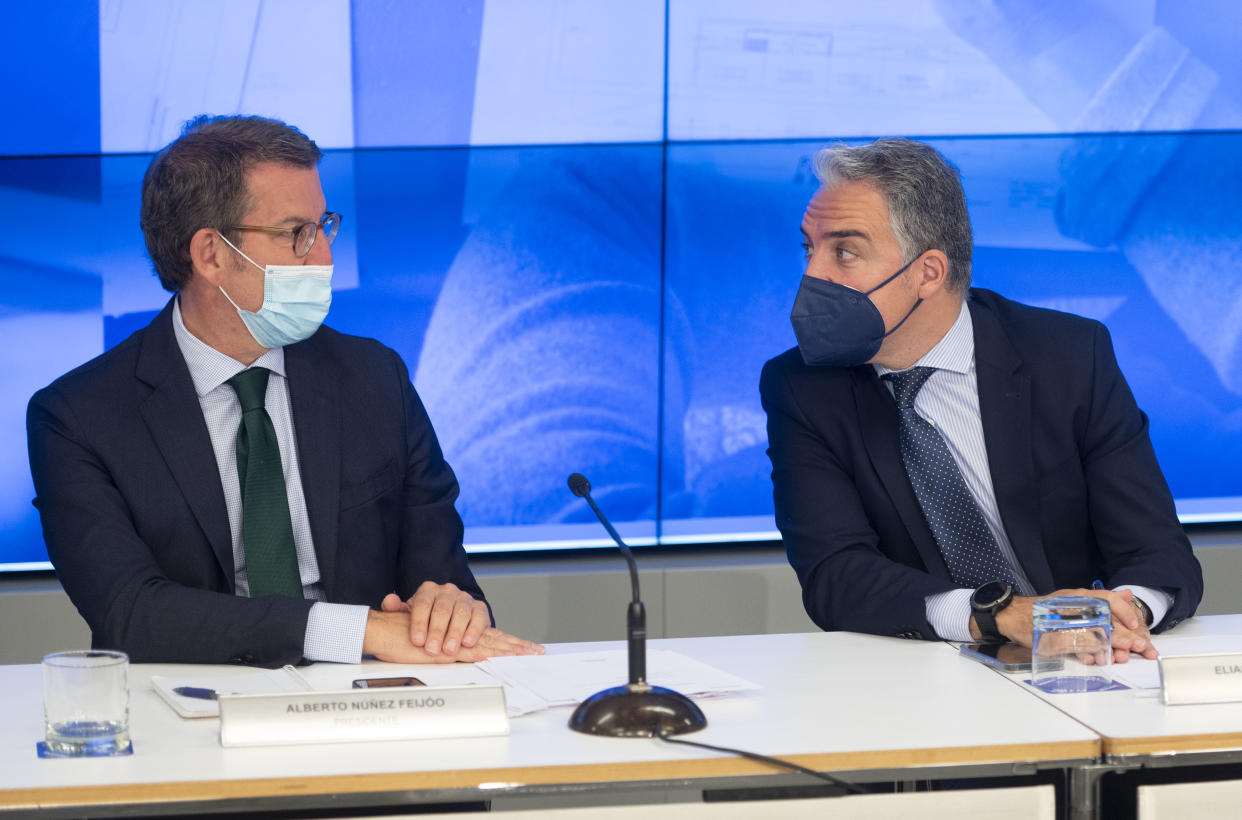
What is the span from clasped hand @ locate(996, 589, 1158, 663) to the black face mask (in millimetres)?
624

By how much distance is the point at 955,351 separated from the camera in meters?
2.64

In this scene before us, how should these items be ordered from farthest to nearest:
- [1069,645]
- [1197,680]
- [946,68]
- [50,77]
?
[946,68] → [50,77] → [1069,645] → [1197,680]

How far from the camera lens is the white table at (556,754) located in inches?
59.4

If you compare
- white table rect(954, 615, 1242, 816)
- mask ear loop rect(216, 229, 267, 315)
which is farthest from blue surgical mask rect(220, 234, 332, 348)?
white table rect(954, 615, 1242, 816)

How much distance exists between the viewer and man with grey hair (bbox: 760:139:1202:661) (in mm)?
2502

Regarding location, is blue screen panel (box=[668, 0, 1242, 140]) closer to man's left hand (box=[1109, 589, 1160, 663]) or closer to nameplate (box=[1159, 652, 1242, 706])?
man's left hand (box=[1109, 589, 1160, 663])

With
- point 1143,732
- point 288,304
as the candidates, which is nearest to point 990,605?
point 1143,732

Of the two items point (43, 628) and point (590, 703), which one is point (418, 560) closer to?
point (590, 703)

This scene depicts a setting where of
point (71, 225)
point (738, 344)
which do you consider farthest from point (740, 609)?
point (71, 225)

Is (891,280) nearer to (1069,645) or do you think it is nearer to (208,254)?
(1069,645)

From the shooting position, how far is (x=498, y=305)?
3664 mm

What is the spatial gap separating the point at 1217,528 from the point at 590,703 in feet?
9.42

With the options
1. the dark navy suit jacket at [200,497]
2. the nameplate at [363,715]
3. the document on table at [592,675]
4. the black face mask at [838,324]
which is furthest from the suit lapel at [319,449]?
the black face mask at [838,324]

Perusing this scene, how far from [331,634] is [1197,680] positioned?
3.92ft
